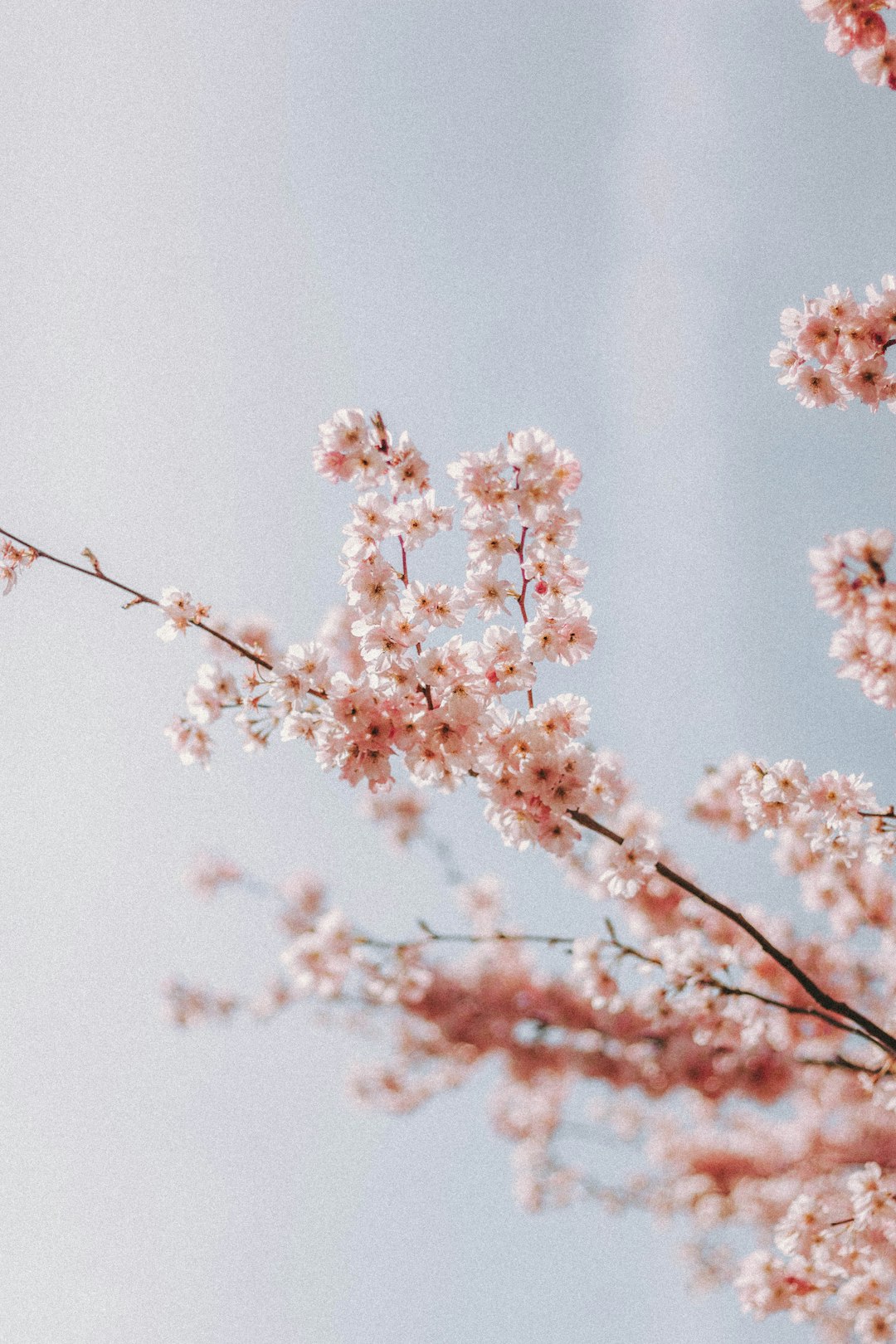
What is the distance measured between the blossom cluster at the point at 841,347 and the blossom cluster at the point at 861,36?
72 cm

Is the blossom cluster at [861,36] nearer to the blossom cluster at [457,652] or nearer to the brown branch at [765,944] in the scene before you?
the blossom cluster at [457,652]

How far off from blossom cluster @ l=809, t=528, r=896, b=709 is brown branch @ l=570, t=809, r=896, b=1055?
2.99 ft

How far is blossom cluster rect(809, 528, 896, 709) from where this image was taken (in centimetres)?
194

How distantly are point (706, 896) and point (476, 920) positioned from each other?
6393 millimetres

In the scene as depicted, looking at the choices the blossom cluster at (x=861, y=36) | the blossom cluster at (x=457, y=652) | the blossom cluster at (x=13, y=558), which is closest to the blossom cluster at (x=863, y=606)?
the blossom cluster at (x=457, y=652)

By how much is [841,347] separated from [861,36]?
1.06m

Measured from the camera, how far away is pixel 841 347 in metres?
2.85

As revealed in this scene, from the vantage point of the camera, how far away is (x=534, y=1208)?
9.00 metres

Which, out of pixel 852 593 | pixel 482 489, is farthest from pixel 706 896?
pixel 482 489

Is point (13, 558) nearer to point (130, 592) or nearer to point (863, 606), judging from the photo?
point (130, 592)

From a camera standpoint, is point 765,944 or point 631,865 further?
point 631,865

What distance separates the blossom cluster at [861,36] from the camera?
2.60 m

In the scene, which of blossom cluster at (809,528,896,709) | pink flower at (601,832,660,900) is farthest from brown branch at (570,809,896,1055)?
blossom cluster at (809,528,896,709)

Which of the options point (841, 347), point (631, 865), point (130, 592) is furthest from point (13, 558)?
point (841, 347)
